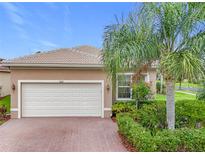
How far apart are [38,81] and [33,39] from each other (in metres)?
19.3

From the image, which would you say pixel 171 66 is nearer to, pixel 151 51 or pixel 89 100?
pixel 151 51

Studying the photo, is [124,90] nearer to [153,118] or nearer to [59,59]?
[59,59]

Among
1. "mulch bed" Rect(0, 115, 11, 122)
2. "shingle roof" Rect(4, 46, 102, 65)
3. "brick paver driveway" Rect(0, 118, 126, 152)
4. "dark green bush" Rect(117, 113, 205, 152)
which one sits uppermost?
"shingle roof" Rect(4, 46, 102, 65)

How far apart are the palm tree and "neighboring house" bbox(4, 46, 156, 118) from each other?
5613mm

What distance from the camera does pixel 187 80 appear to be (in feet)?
24.4

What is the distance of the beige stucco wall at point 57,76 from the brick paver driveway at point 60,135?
4.67ft

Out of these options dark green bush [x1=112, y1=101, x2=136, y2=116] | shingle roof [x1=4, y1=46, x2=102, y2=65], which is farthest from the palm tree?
dark green bush [x1=112, y1=101, x2=136, y2=116]

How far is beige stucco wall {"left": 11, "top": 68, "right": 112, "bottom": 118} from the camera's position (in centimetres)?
1368

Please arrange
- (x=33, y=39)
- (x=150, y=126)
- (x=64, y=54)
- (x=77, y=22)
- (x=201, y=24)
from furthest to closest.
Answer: (x=33, y=39)
(x=77, y=22)
(x=64, y=54)
(x=150, y=126)
(x=201, y=24)

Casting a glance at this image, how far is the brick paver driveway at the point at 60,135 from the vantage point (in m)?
8.00

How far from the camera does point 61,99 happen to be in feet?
46.1

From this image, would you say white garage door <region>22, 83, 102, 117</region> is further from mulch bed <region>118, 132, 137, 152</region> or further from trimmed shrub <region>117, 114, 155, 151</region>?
trimmed shrub <region>117, 114, 155, 151</region>

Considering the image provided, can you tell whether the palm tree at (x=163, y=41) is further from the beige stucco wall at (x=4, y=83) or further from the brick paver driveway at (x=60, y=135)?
the beige stucco wall at (x=4, y=83)

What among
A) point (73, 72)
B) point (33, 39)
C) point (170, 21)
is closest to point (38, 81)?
point (73, 72)
